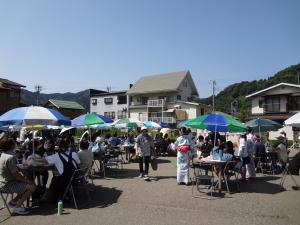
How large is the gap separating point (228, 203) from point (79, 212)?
341 centimetres

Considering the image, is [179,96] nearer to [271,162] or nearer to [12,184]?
[271,162]

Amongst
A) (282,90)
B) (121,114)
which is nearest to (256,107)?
(282,90)

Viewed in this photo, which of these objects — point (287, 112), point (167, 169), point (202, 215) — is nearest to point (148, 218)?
point (202, 215)

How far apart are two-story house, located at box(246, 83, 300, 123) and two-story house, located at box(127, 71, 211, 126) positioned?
1000 cm

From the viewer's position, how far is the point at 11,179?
5.96m

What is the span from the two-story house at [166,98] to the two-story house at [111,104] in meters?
3.33

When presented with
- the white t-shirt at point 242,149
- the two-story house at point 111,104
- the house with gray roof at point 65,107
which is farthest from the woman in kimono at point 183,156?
the house with gray roof at point 65,107

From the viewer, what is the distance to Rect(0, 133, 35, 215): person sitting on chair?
19.2ft

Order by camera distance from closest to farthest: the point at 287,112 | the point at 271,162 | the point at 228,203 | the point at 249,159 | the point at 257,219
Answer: the point at 257,219, the point at 228,203, the point at 249,159, the point at 271,162, the point at 287,112

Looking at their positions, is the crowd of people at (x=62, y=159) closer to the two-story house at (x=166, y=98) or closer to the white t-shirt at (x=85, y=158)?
the white t-shirt at (x=85, y=158)

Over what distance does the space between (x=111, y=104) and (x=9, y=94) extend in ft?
61.4

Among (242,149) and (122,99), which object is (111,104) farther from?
(242,149)

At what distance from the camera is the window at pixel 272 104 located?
114 ft

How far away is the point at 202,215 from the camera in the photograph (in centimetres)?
596
